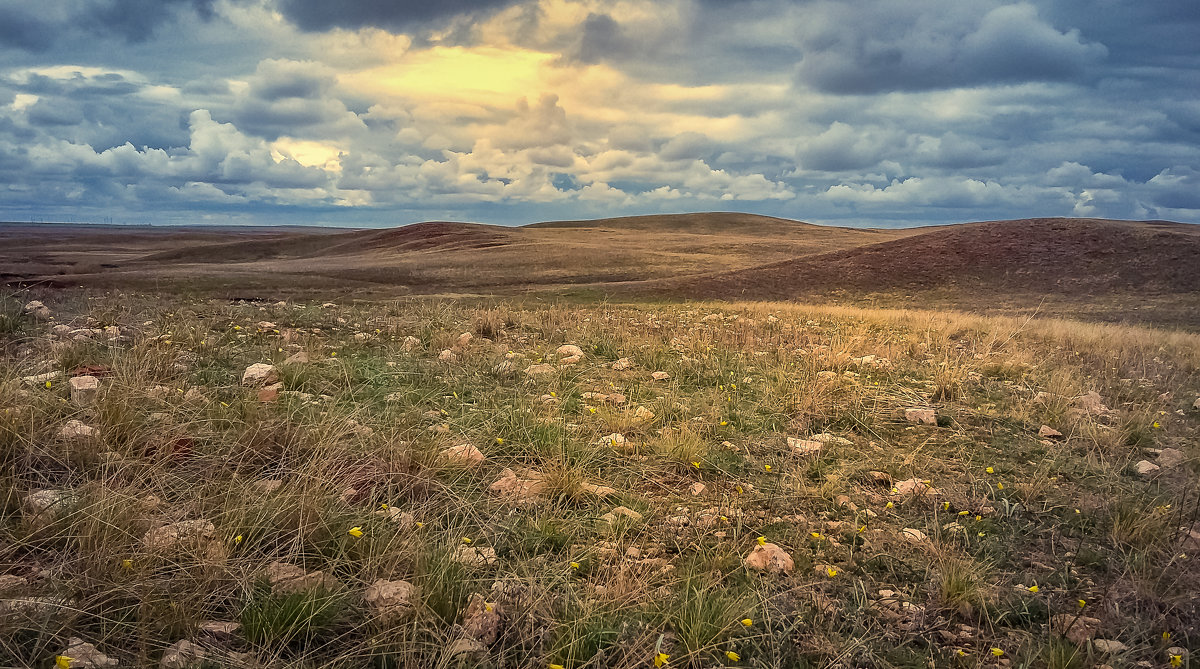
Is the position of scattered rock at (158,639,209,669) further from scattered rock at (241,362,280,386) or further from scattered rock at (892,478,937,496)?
scattered rock at (892,478,937,496)

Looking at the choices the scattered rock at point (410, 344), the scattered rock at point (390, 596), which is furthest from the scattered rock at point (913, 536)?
the scattered rock at point (410, 344)

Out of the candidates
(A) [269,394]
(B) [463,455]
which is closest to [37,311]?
(A) [269,394]

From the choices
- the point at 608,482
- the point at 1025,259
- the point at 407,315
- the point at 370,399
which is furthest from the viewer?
the point at 1025,259

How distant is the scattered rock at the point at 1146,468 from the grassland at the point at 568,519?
0.16 ft

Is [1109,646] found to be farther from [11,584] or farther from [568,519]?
[11,584]

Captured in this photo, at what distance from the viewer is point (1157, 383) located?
23.9 feet

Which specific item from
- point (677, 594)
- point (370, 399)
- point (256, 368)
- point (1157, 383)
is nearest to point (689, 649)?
point (677, 594)

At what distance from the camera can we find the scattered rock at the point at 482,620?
235 centimetres

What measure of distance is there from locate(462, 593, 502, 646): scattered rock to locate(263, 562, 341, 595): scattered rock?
54cm

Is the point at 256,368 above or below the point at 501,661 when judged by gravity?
above

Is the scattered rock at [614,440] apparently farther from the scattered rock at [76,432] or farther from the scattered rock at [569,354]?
the scattered rock at [76,432]

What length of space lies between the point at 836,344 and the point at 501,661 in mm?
7021

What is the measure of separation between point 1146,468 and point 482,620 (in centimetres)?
468

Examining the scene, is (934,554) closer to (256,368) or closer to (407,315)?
(256,368)
